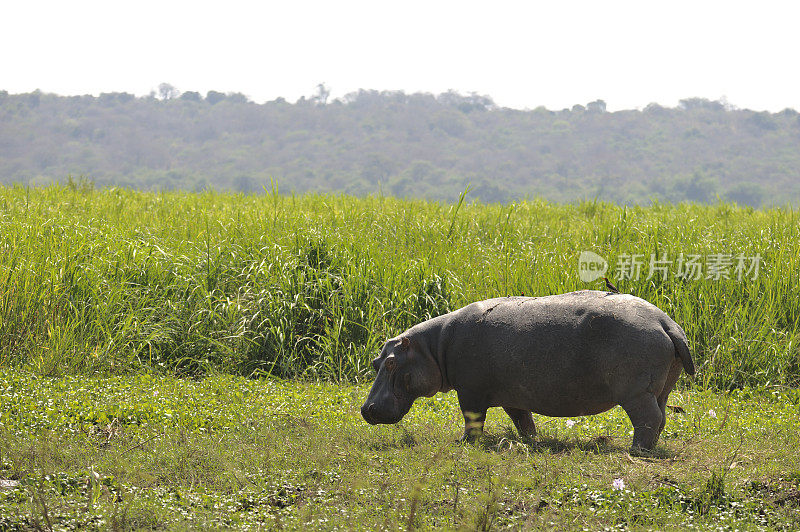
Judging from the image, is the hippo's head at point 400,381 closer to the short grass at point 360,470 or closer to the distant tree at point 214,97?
the short grass at point 360,470

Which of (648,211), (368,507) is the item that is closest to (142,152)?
(648,211)

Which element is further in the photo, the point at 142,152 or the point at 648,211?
the point at 142,152

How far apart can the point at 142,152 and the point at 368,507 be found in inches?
5160

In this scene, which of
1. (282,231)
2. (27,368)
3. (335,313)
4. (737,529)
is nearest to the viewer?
(737,529)

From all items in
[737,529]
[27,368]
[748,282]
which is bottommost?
[27,368]

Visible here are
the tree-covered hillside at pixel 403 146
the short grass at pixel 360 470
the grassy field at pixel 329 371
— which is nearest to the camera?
the short grass at pixel 360 470

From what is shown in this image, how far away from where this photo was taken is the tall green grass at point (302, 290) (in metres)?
7.68

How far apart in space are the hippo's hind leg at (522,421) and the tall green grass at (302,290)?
2629 mm

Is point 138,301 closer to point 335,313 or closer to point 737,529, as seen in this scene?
point 335,313

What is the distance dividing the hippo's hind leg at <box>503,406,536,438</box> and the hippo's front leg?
0.88ft

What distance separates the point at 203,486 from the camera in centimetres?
425

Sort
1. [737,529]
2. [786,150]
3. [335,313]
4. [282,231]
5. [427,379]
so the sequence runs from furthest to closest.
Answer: [786,150] < [282,231] < [335,313] < [427,379] < [737,529]

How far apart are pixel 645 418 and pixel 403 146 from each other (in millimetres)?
128724

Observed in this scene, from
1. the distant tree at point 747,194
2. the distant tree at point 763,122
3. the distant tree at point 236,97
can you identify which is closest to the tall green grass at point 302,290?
the distant tree at point 747,194
